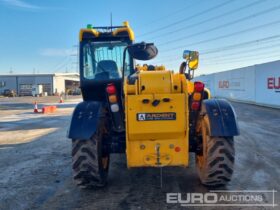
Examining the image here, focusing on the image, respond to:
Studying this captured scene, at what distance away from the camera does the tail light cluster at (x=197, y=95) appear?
4.76 m

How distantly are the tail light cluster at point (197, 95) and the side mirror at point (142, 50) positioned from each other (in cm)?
87

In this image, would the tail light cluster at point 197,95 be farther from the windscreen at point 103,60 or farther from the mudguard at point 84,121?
the windscreen at point 103,60

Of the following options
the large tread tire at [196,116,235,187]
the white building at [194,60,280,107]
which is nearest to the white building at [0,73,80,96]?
the white building at [194,60,280,107]

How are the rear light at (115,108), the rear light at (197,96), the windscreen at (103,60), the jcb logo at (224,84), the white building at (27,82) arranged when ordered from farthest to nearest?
1. the white building at (27,82)
2. the jcb logo at (224,84)
3. the windscreen at (103,60)
4. the rear light at (115,108)
5. the rear light at (197,96)

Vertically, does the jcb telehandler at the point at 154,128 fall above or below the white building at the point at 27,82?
below

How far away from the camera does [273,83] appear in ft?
67.2

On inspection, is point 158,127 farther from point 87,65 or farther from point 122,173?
point 87,65

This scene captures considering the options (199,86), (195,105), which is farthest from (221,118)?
(199,86)

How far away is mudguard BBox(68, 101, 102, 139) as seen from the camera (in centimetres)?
473

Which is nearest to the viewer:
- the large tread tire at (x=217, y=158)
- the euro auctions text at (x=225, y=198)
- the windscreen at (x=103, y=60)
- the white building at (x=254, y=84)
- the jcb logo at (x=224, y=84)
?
the euro auctions text at (x=225, y=198)

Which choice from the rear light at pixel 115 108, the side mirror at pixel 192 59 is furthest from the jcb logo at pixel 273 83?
the rear light at pixel 115 108

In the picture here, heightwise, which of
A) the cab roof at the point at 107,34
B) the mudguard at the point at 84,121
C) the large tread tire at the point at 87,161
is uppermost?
the cab roof at the point at 107,34

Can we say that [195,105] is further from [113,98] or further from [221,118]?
[113,98]

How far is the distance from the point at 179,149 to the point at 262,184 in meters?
1.79
